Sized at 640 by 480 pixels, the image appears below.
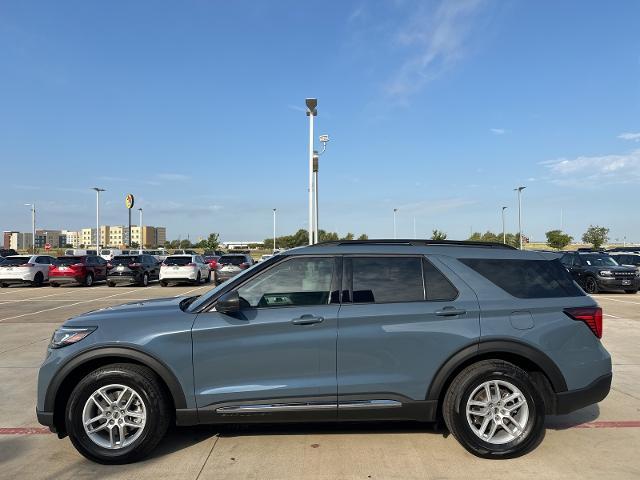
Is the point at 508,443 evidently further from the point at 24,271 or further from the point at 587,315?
the point at 24,271

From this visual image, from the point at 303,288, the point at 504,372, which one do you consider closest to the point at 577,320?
the point at 504,372

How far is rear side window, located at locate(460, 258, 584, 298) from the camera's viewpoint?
427cm

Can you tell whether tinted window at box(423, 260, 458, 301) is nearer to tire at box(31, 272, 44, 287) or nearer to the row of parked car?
the row of parked car

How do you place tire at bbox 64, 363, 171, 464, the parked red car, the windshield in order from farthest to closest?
the parked red car, the windshield, tire at bbox 64, 363, 171, 464

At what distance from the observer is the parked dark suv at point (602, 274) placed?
18750 mm

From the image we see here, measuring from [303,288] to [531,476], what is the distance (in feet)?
7.25

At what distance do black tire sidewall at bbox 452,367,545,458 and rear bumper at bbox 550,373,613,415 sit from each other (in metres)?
0.16

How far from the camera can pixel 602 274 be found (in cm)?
1894

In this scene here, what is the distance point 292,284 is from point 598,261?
63.3ft

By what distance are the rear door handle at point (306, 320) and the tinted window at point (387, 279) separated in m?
0.36

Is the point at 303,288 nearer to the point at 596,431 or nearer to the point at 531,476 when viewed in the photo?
the point at 531,476

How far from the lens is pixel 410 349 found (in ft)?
13.2

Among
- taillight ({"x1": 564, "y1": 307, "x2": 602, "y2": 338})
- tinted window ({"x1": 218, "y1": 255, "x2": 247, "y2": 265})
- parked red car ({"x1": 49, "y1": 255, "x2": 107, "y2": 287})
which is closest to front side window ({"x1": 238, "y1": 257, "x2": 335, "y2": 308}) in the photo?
taillight ({"x1": 564, "y1": 307, "x2": 602, "y2": 338})

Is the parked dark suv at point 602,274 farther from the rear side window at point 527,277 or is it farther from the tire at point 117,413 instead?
the tire at point 117,413
